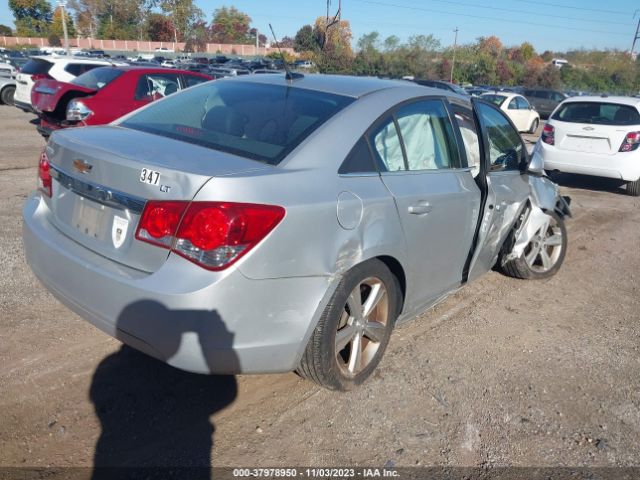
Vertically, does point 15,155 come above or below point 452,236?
below

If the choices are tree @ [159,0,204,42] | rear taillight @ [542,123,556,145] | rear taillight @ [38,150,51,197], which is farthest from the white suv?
tree @ [159,0,204,42]

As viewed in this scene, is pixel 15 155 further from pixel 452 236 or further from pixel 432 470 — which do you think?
pixel 432 470

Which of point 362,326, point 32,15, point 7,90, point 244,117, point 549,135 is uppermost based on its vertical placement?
point 32,15

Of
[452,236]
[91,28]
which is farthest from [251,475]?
[91,28]

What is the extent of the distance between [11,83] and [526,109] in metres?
17.5

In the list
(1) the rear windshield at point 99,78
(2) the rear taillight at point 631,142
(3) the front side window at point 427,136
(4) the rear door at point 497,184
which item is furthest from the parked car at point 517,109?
(3) the front side window at point 427,136

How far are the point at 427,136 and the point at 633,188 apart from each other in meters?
7.57

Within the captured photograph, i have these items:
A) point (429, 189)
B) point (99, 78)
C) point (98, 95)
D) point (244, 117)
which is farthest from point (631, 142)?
point (99, 78)

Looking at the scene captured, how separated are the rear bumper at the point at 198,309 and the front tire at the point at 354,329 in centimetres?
11

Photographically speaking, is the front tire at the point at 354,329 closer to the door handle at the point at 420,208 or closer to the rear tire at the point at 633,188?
the door handle at the point at 420,208

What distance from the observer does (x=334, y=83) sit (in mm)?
3547

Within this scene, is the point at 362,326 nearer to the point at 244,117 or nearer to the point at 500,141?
the point at 244,117

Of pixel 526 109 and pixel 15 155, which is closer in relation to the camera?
pixel 15 155

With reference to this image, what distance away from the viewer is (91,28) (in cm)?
8488
